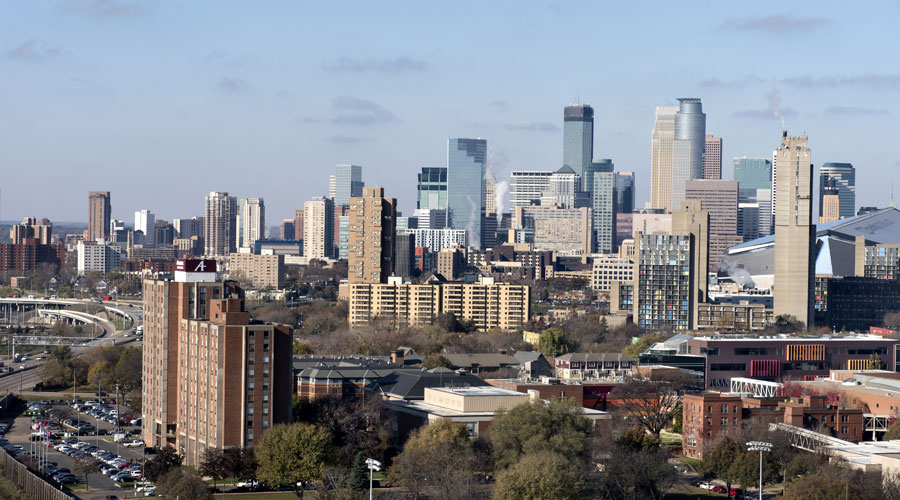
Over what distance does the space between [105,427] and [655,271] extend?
57.2 meters

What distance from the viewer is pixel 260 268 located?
175 metres

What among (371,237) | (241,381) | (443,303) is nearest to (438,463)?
(241,381)

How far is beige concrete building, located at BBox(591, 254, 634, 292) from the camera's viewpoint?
15375 centimetres

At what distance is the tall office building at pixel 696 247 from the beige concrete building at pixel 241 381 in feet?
212

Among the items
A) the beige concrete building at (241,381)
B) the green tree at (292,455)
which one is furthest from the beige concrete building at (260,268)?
the green tree at (292,455)

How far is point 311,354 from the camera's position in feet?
280

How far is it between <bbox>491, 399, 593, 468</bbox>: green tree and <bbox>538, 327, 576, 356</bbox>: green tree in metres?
42.4

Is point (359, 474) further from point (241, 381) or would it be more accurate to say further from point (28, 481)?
point (28, 481)

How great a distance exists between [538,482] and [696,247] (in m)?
73.5

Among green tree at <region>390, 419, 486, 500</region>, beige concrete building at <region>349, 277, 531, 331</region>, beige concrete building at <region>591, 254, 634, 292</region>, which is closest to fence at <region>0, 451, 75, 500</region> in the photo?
green tree at <region>390, 419, 486, 500</region>

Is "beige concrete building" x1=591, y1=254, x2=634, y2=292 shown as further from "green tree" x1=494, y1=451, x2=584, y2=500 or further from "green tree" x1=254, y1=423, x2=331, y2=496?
"green tree" x1=494, y1=451, x2=584, y2=500

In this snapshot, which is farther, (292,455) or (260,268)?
(260,268)

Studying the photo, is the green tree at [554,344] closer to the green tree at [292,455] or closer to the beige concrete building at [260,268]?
the green tree at [292,455]

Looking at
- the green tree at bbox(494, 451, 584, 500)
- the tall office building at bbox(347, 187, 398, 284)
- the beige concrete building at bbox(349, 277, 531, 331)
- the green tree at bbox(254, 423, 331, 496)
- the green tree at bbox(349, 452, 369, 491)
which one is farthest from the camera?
the tall office building at bbox(347, 187, 398, 284)
